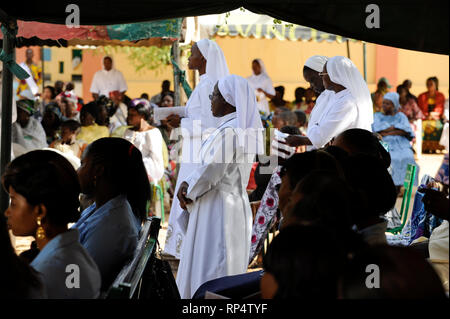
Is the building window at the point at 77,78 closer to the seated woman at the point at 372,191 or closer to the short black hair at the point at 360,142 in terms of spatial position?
the short black hair at the point at 360,142

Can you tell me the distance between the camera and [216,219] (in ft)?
16.7

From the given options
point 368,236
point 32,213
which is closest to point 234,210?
point 368,236

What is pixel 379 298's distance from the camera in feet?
6.13

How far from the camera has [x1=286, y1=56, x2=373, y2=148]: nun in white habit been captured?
5.39 meters

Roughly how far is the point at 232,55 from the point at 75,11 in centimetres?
1745

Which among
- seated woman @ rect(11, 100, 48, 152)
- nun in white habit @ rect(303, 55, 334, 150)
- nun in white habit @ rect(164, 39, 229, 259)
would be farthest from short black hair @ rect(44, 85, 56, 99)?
nun in white habit @ rect(303, 55, 334, 150)

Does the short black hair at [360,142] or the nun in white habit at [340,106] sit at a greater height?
the nun in white habit at [340,106]

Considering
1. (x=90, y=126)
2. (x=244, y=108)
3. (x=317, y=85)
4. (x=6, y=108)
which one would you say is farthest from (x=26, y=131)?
(x=244, y=108)

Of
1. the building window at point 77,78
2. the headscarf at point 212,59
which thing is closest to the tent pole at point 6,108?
the headscarf at point 212,59

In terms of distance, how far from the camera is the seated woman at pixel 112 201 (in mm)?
3113

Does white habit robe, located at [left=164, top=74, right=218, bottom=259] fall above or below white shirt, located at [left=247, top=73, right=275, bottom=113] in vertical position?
below

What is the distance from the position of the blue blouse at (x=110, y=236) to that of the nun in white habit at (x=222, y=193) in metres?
1.63

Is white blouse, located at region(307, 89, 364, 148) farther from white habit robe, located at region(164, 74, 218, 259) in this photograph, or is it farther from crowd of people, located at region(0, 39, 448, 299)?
white habit robe, located at region(164, 74, 218, 259)

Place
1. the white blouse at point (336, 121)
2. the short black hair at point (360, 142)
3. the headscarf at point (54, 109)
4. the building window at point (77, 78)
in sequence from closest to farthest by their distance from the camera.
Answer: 1. the short black hair at point (360, 142)
2. the white blouse at point (336, 121)
3. the headscarf at point (54, 109)
4. the building window at point (77, 78)
